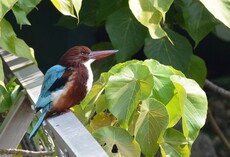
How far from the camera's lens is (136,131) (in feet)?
5.41

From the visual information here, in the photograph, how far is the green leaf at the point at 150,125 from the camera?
5.32 feet

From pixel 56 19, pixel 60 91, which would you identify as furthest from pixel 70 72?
pixel 56 19

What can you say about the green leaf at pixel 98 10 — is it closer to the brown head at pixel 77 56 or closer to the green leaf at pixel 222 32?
the green leaf at pixel 222 32

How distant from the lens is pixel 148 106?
163cm

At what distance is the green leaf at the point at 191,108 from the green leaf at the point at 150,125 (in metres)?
0.05

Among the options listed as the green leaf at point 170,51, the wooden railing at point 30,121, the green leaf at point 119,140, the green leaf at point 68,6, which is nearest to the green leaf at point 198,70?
the green leaf at point 170,51

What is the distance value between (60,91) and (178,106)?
27 cm

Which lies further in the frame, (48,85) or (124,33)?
(124,33)

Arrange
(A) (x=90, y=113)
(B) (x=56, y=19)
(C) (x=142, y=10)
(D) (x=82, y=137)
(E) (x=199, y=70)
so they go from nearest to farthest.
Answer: (D) (x=82, y=137)
(C) (x=142, y=10)
(A) (x=90, y=113)
(E) (x=199, y=70)
(B) (x=56, y=19)

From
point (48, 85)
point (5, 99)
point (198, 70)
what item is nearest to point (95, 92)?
point (48, 85)

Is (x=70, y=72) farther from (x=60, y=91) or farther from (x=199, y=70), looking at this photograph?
(x=199, y=70)

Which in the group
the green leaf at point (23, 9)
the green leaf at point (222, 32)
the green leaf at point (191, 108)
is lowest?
the green leaf at point (222, 32)

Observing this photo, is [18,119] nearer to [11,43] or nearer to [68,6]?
[11,43]

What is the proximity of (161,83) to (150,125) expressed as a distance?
0.10m
